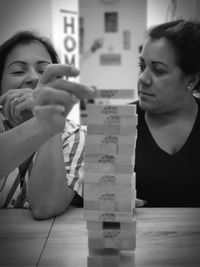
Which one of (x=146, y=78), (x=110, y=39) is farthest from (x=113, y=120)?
(x=110, y=39)

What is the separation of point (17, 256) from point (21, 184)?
511 millimetres

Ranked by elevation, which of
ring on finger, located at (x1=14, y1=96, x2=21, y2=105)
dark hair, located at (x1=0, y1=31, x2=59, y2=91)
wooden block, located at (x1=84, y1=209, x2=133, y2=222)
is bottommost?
wooden block, located at (x1=84, y1=209, x2=133, y2=222)

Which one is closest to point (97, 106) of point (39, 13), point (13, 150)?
point (13, 150)

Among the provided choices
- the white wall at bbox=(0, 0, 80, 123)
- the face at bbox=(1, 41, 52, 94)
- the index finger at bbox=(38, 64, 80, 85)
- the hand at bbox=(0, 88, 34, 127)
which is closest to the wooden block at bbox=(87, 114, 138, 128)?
the index finger at bbox=(38, 64, 80, 85)

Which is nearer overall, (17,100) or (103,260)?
(103,260)

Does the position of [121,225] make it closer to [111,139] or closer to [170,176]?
[111,139]

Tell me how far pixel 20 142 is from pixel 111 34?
5.93 metres

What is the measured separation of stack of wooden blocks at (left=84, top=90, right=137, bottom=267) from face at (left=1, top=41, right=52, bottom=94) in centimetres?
68

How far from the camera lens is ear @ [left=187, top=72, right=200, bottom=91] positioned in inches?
64.8

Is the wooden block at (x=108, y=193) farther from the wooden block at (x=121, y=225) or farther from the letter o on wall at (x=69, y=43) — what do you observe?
the letter o on wall at (x=69, y=43)

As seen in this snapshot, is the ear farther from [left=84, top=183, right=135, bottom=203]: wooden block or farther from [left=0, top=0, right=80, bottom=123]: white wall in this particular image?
[left=0, top=0, right=80, bottom=123]: white wall

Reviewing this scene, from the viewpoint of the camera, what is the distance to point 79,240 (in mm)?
974

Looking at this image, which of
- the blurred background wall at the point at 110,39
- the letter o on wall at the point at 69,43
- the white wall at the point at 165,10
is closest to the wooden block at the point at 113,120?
the white wall at the point at 165,10

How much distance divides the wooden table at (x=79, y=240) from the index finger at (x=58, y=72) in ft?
1.44
